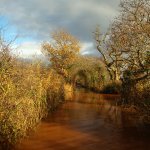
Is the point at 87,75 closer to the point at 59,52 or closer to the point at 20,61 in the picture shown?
the point at 59,52

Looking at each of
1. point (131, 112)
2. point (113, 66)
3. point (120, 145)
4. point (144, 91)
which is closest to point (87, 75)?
point (113, 66)

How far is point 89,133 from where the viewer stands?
12.7m

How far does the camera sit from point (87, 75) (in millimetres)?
39281

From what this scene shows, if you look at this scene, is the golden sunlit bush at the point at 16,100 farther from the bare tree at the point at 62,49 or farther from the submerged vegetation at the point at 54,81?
the bare tree at the point at 62,49

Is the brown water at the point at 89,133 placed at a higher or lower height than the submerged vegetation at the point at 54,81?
lower

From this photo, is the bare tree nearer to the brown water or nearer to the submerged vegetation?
the submerged vegetation

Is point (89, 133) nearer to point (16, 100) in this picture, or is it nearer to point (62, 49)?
point (16, 100)

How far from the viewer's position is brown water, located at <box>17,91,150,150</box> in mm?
10750

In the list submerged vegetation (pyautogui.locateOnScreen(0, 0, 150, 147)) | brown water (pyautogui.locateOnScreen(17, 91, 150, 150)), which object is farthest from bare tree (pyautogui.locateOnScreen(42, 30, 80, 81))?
brown water (pyautogui.locateOnScreen(17, 91, 150, 150))

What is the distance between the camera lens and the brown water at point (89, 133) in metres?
10.8

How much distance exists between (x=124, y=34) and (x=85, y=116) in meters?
6.09

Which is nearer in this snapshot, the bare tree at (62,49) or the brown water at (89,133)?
the brown water at (89,133)

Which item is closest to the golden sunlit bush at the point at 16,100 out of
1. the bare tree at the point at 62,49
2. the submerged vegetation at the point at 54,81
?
the submerged vegetation at the point at 54,81

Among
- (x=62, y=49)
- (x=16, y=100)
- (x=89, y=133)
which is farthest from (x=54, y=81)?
(x=62, y=49)
